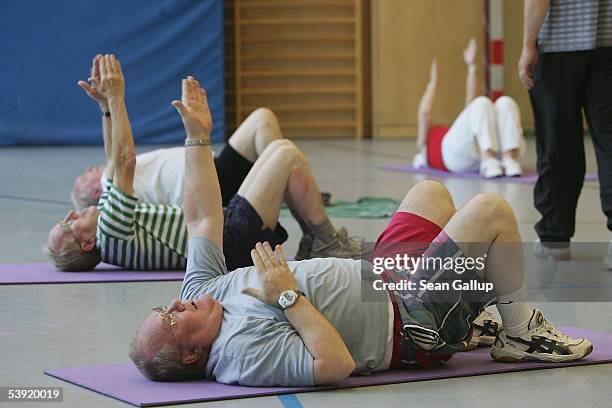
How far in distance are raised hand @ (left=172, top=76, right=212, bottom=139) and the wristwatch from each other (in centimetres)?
58

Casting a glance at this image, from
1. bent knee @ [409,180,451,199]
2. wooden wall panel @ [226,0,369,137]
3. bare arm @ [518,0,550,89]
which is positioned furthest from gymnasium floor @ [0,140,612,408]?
wooden wall panel @ [226,0,369,137]

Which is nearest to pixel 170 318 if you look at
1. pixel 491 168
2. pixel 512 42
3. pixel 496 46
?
pixel 491 168

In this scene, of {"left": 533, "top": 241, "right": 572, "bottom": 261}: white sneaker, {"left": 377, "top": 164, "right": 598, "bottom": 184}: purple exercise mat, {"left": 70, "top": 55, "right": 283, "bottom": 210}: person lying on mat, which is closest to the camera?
{"left": 533, "top": 241, "right": 572, "bottom": 261}: white sneaker

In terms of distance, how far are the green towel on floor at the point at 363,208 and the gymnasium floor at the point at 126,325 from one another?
16cm

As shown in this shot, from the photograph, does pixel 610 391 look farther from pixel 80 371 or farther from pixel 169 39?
pixel 169 39

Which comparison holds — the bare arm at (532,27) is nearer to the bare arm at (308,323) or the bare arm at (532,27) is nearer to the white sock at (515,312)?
the white sock at (515,312)

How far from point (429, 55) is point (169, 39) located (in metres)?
2.69

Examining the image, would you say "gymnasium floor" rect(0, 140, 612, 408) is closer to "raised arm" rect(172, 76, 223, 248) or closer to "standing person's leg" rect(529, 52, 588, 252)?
"raised arm" rect(172, 76, 223, 248)

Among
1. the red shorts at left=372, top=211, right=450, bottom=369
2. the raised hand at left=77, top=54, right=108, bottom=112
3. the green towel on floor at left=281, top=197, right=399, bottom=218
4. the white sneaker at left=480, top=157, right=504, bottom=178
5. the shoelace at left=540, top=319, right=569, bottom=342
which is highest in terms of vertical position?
the raised hand at left=77, top=54, right=108, bottom=112

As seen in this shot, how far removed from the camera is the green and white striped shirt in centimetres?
387

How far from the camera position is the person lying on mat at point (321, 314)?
2488mm

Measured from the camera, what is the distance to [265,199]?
13.2ft

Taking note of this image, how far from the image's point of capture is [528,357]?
2.74 meters

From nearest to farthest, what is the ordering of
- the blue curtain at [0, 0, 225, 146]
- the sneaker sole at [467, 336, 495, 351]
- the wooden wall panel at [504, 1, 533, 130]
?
the sneaker sole at [467, 336, 495, 351] < the blue curtain at [0, 0, 225, 146] < the wooden wall panel at [504, 1, 533, 130]
